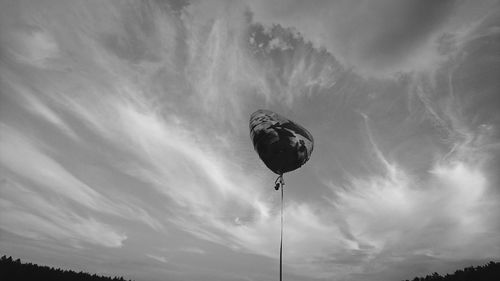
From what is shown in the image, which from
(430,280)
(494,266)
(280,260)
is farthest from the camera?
(430,280)

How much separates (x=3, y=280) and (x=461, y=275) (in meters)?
15.4

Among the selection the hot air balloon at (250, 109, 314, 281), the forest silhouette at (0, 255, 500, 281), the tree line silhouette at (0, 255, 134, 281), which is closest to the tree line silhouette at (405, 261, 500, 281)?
the forest silhouette at (0, 255, 500, 281)

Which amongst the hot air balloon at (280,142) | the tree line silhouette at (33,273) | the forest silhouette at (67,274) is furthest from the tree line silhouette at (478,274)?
the tree line silhouette at (33,273)

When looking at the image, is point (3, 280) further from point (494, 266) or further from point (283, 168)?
point (494, 266)

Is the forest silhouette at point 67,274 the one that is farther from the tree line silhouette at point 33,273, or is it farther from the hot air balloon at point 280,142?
the hot air balloon at point 280,142

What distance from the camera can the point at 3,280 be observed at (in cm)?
1069

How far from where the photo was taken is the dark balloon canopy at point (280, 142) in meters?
9.34

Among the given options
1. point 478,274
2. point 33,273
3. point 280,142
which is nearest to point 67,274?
point 33,273

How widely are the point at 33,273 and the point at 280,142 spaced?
11802 millimetres

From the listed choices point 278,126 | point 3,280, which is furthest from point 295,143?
point 3,280

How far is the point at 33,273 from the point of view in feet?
39.4

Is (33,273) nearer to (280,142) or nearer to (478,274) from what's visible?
(280,142)

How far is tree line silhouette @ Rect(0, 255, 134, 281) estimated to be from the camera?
11.1m

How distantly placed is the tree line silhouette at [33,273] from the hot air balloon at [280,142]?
10437mm
